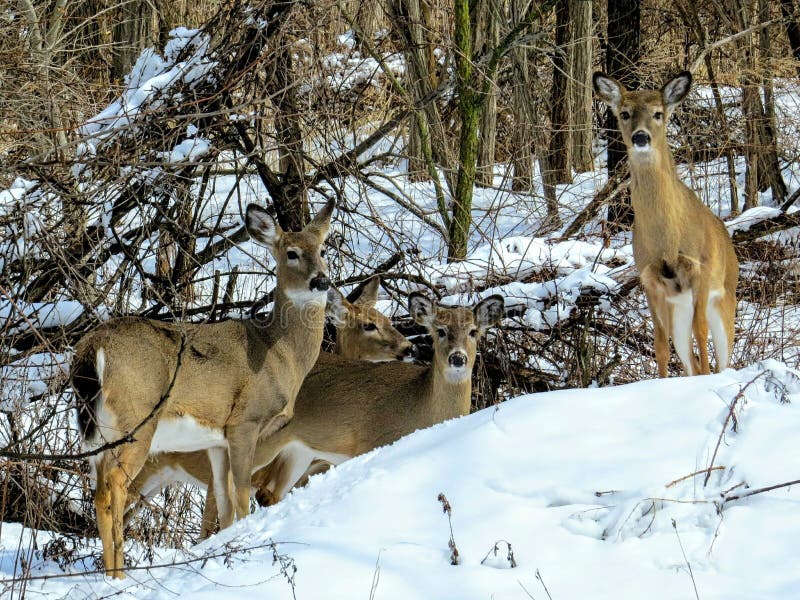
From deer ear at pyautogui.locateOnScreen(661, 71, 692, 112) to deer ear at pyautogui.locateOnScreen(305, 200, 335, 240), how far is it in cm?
221

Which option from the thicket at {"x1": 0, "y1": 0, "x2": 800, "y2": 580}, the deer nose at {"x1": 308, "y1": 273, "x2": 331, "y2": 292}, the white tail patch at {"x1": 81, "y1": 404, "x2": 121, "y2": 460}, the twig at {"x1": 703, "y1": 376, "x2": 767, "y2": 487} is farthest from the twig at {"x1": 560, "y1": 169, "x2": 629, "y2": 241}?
the twig at {"x1": 703, "y1": 376, "x2": 767, "y2": 487}

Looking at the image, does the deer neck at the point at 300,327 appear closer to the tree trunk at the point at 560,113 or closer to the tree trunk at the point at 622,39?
the tree trunk at the point at 622,39

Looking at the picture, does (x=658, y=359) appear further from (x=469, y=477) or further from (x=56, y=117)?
(x=56, y=117)

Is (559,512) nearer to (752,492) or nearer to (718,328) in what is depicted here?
(752,492)

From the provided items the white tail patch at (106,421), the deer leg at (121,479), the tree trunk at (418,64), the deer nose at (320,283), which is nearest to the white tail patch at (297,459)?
the deer nose at (320,283)

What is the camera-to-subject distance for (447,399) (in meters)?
7.57

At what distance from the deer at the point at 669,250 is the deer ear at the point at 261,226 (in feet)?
7.30

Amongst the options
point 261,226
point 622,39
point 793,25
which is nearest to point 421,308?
point 261,226

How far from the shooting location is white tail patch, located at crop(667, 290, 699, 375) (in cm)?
738

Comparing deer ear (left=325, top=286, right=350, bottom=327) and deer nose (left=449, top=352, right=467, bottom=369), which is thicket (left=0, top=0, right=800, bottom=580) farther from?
deer nose (left=449, top=352, right=467, bottom=369)

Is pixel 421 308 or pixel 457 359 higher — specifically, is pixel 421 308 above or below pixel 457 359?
above

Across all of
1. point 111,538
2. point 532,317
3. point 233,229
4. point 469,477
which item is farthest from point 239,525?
point 233,229

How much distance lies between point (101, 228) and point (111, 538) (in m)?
2.07

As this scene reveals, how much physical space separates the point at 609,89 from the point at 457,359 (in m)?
2.02
